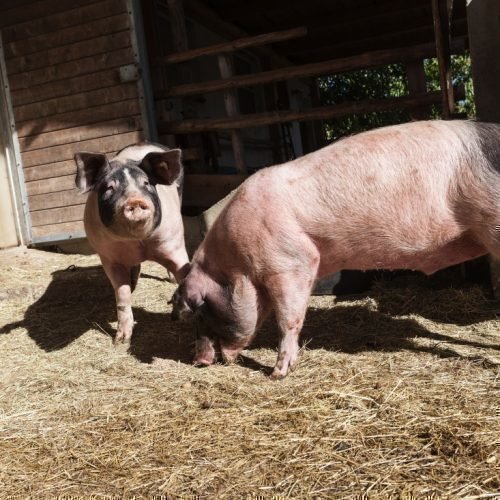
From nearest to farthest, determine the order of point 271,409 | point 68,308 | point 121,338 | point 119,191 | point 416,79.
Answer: point 271,409
point 119,191
point 121,338
point 68,308
point 416,79

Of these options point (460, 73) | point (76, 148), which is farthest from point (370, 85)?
point (76, 148)

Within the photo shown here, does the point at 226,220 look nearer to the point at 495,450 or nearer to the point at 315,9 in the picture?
the point at 495,450

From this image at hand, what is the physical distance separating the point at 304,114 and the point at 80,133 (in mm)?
3033

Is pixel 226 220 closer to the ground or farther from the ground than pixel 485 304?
farther from the ground

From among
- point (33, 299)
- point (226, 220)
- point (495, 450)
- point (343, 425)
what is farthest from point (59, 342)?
point (495, 450)

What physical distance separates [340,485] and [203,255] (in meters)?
2.00

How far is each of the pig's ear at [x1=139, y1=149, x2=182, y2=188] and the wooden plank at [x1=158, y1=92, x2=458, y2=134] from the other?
292 centimetres

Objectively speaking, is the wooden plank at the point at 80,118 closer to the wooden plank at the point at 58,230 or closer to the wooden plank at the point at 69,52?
the wooden plank at the point at 69,52

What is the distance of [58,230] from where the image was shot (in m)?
8.02

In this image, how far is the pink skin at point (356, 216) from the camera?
322 cm

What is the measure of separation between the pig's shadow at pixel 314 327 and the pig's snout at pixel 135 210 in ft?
3.32

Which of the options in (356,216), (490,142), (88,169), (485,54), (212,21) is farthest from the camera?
(212,21)

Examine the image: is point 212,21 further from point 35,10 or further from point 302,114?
point 302,114

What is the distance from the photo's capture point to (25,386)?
3695mm
